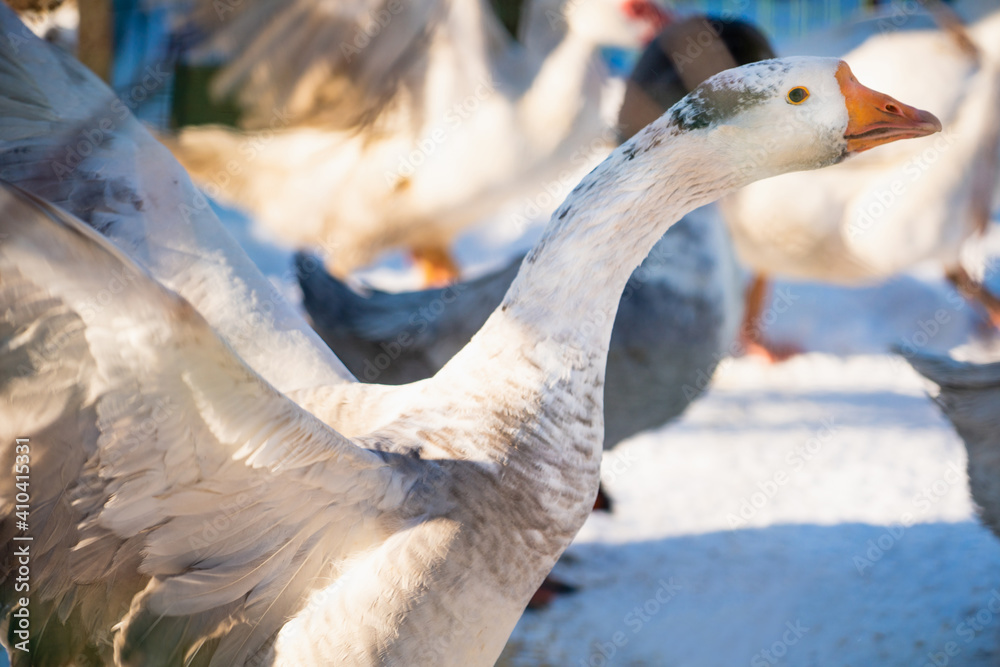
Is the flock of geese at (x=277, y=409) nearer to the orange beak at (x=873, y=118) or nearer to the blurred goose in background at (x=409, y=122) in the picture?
the orange beak at (x=873, y=118)

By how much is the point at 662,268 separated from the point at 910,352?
1.86ft

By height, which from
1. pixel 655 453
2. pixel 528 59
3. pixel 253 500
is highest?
pixel 253 500

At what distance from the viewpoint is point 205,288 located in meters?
1.27

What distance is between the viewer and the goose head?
0.95 meters

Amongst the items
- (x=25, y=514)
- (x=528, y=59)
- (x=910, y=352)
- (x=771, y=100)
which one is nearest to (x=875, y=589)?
(x=910, y=352)

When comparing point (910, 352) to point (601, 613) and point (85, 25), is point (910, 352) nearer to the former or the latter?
point (601, 613)

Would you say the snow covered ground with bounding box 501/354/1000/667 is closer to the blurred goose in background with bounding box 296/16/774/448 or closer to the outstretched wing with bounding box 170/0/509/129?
the blurred goose in background with bounding box 296/16/774/448

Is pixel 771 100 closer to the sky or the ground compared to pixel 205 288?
closer to the ground

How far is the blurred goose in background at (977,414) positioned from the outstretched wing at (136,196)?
4.05 feet

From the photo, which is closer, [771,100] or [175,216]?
[771,100]

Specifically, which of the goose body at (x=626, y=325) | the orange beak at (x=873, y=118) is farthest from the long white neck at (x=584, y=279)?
the goose body at (x=626, y=325)

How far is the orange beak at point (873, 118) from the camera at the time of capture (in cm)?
96

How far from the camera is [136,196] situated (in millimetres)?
1234

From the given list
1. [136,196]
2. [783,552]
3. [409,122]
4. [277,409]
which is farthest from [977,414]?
[409,122]
